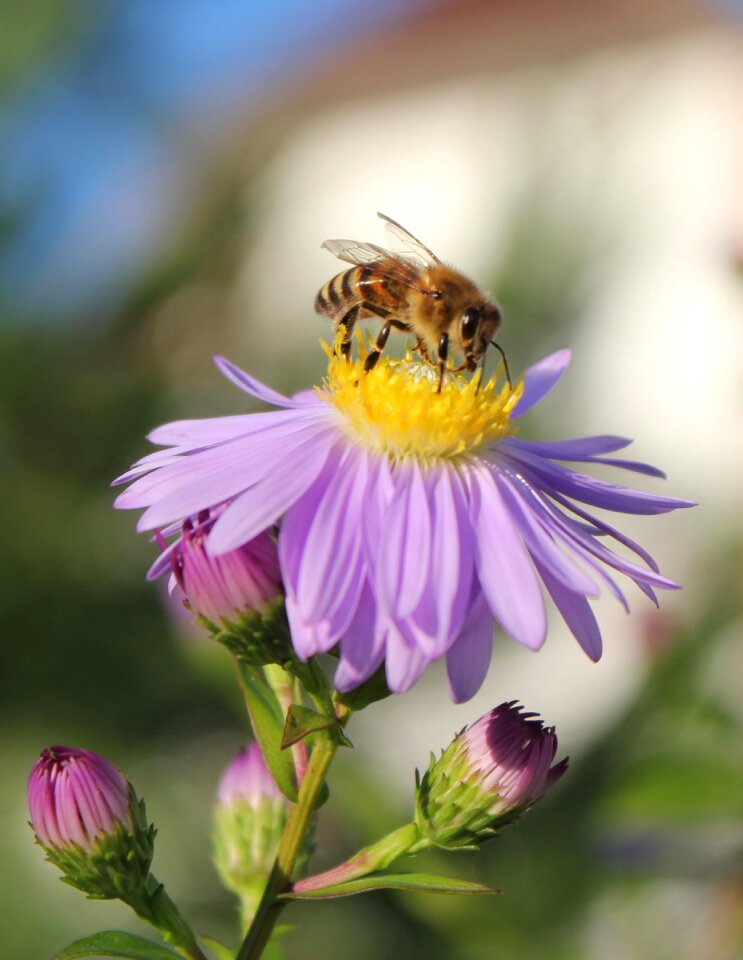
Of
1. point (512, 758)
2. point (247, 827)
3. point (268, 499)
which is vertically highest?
point (268, 499)

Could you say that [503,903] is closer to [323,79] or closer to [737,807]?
[737,807]

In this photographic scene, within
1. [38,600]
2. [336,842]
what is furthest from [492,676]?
[38,600]

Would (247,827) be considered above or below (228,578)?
below

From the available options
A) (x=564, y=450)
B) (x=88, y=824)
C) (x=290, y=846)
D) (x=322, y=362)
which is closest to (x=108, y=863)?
(x=88, y=824)

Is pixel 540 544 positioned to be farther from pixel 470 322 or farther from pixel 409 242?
pixel 409 242

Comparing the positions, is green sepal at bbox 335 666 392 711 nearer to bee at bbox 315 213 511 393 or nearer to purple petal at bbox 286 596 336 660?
purple petal at bbox 286 596 336 660

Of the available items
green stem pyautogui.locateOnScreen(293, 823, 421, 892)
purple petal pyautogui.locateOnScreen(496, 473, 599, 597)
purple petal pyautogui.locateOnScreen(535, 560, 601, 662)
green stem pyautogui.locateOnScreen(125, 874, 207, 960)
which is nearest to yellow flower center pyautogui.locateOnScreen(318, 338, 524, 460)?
purple petal pyautogui.locateOnScreen(496, 473, 599, 597)
